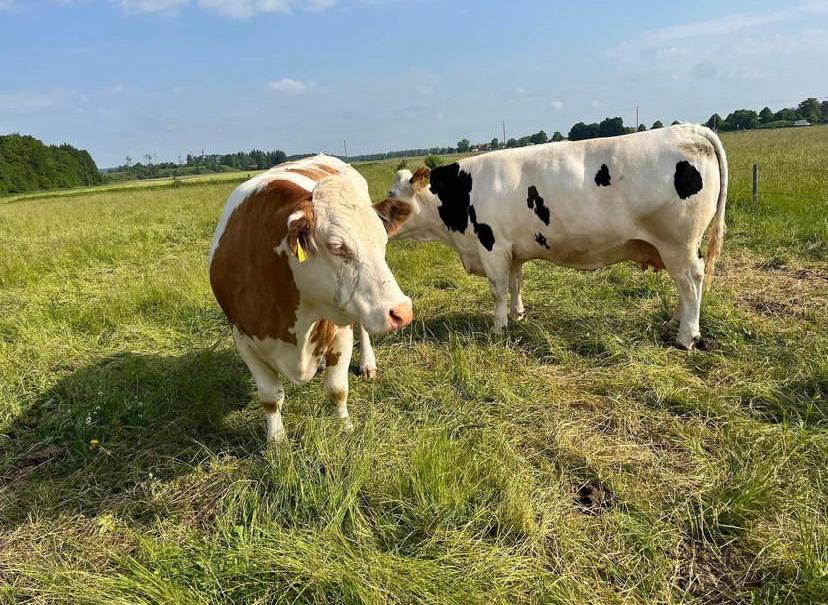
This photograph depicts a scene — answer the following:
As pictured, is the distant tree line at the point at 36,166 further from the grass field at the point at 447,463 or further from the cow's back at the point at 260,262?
the cow's back at the point at 260,262

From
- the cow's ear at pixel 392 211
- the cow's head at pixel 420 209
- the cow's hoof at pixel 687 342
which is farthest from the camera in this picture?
the cow's head at pixel 420 209

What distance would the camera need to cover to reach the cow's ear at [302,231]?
89.1 inches

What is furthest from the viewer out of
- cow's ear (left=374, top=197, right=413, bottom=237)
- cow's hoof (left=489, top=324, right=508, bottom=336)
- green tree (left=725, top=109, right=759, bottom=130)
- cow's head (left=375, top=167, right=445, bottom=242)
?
green tree (left=725, top=109, right=759, bottom=130)

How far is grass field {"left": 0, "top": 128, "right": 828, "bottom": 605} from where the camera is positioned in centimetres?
214

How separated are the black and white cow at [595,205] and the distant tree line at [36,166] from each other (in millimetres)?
76699

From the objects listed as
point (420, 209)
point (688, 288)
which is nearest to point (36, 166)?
point (420, 209)

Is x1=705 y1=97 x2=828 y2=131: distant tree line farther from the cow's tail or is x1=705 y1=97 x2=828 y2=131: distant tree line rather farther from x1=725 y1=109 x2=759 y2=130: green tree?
the cow's tail

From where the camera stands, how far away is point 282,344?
9.87 feet

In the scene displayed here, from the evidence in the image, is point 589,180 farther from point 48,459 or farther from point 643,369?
point 48,459

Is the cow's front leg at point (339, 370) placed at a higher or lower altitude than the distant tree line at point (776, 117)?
lower

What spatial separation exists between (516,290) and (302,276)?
3433mm

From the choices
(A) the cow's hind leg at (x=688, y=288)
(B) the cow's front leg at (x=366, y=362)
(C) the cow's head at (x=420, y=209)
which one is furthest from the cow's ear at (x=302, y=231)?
(A) the cow's hind leg at (x=688, y=288)

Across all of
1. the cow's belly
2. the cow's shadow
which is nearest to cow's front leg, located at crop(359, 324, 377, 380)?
the cow's shadow

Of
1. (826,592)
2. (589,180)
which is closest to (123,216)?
(589,180)
